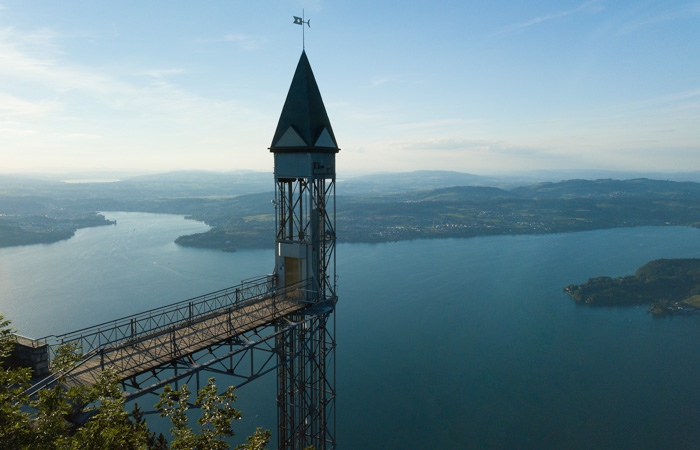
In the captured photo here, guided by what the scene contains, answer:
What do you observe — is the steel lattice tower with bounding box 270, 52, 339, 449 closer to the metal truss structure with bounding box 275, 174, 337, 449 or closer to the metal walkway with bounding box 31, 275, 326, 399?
the metal truss structure with bounding box 275, 174, 337, 449

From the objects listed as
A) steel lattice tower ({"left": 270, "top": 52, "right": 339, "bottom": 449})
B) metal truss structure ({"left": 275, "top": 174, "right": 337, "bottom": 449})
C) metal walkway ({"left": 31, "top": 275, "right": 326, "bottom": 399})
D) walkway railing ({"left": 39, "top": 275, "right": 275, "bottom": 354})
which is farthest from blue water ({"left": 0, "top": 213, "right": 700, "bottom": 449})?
metal walkway ({"left": 31, "top": 275, "right": 326, "bottom": 399})

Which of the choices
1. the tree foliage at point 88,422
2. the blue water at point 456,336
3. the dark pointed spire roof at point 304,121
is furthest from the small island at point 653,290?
the tree foliage at point 88,422

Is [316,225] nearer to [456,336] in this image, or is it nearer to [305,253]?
[305,253]

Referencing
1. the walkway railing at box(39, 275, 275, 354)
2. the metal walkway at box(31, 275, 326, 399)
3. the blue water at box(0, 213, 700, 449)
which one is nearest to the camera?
the metal walkway at box(31, 275, 326, 399)

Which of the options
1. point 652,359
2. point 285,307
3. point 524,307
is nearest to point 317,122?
point 285,307

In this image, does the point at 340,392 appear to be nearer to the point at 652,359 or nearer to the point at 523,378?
the point at 523,378

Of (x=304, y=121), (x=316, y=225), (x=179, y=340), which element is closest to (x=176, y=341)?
(x=179, y=340)
